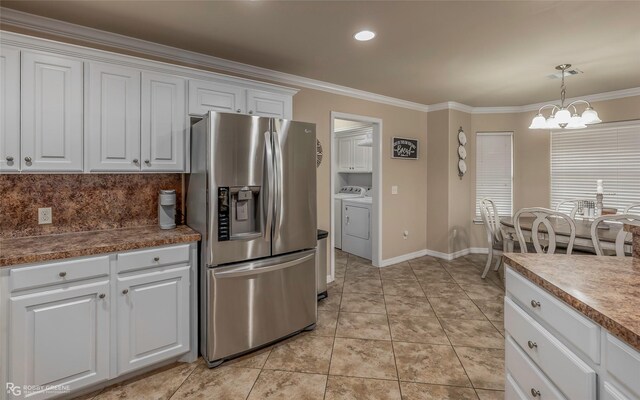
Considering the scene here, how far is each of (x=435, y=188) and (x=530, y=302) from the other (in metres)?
3.91

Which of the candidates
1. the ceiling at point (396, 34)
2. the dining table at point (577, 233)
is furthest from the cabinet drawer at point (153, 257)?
the dining table at point (577, 233)

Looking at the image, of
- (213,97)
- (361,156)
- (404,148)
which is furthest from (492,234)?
(213,97)

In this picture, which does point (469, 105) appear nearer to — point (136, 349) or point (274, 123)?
point (274, 123)

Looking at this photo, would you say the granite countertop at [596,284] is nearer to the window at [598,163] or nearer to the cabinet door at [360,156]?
the window at [598,163]

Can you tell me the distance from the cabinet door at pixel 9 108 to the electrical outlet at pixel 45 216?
417 mm

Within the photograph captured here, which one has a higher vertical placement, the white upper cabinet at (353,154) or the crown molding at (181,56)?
the crown molding at (181,56)

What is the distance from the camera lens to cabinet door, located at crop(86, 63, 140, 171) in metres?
2.25

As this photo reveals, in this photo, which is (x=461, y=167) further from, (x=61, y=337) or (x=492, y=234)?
(x=61, y=337)

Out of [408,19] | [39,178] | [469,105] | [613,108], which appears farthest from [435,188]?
[39,178]

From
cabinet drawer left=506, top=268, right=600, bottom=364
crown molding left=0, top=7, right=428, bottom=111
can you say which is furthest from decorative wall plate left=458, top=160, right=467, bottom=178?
cabinet drawer left=506, top=268, right=600, bottom=364

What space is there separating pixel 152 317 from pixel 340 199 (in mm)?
3805

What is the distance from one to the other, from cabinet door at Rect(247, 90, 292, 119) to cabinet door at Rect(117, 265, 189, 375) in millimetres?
1503

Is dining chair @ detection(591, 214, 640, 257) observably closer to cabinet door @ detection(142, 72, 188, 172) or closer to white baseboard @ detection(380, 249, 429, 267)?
white baseboard @ detection(380, 249, 429, 267)

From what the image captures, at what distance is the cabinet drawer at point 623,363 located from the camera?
2.78 ft
